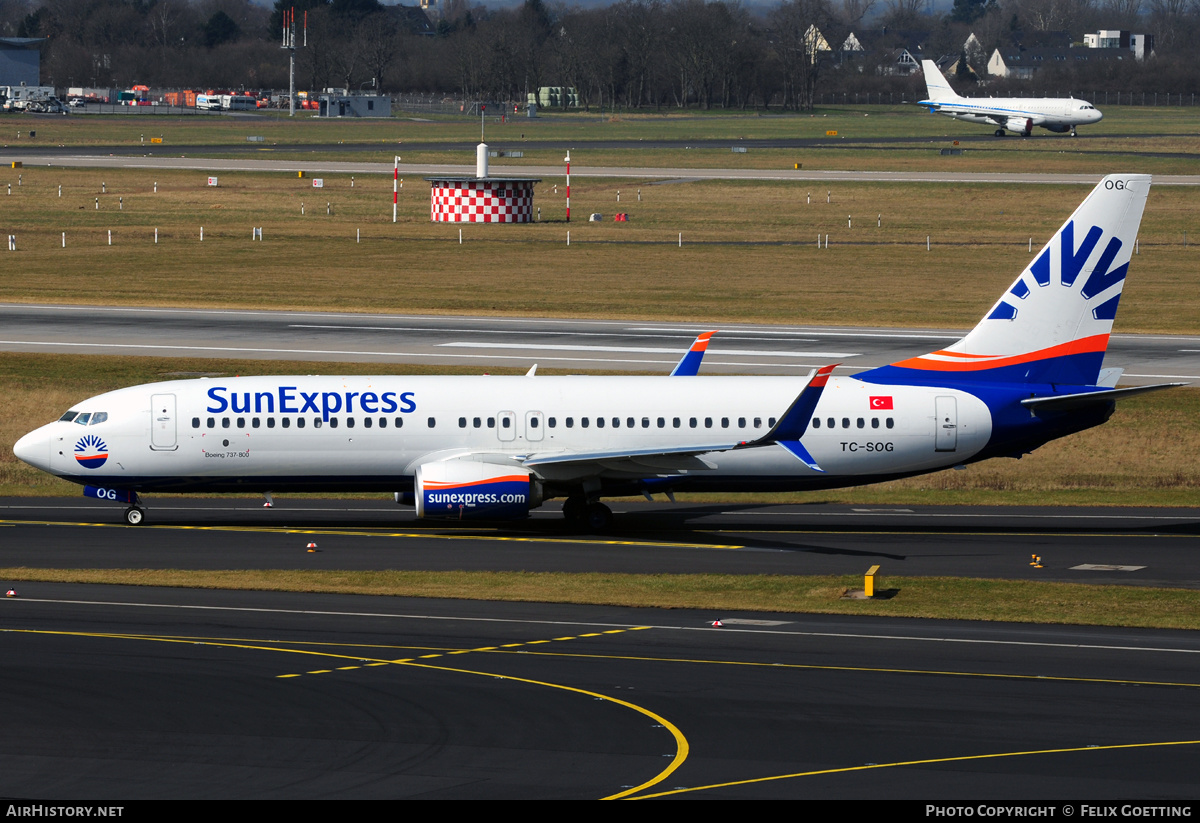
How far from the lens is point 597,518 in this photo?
4222cm

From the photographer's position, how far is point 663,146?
188750 mm

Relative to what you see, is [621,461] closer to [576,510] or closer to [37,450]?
[576,510]

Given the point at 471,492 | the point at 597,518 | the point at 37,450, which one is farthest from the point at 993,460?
the point at 37,450

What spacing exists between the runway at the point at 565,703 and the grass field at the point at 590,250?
166 feet

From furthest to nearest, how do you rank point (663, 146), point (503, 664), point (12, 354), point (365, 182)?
point (663, 146)
point (365, 182)
point (12, 354)
point (503, 664)

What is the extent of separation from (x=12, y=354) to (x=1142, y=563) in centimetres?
4896

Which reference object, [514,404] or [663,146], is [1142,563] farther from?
[663,146]

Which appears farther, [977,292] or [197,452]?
[977,292]

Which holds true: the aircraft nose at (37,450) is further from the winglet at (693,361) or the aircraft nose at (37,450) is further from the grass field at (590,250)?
the grass field at (590,250)

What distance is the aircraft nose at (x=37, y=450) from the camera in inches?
1624

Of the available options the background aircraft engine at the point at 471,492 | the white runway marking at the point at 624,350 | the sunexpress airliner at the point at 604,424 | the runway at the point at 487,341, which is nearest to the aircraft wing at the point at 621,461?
the sunexpress airliner at the point at 604,424

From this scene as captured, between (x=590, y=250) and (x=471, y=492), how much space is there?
6596 centimetres

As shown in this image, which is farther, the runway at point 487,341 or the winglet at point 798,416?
the runway at point 487,341

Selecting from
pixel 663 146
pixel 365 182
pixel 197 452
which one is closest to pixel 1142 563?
pixel 197 452
